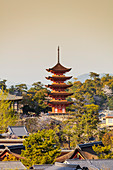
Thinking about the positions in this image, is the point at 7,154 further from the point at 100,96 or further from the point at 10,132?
the point at 100,96

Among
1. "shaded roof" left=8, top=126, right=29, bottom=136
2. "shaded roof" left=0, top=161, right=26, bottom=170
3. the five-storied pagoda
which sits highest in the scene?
the five-storied pagoda

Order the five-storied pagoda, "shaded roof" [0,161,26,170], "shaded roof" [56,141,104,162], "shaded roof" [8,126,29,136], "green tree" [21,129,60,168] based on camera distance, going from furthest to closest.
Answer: the five-storied pagoda
"shaded roof" [8,126,29,136]
"shaded roof" [56,141,104,162]
"green tree" [21,129,60,168]
"shaded roof" [0,161,26,170]

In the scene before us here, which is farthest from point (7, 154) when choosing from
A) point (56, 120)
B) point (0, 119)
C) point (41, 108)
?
point (41, 108)

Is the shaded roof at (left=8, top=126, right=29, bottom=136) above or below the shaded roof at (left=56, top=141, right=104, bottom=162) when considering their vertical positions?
above

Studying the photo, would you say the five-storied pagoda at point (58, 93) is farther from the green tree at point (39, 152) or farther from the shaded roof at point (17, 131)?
the green tree at point (39, 152)

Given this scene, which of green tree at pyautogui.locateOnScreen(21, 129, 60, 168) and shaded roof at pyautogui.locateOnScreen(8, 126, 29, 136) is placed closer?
green tree at pyautogui.locateOnScreen(21, 129, 60, 168)

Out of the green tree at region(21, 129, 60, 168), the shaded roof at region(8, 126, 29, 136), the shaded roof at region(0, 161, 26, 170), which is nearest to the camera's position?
the shaded roof at region(0, 161, 26, 170)

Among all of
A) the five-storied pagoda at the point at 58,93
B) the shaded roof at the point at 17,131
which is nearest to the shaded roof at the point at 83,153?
the shaded roof at the point at 17,131

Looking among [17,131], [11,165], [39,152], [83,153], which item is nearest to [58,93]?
[17,131]

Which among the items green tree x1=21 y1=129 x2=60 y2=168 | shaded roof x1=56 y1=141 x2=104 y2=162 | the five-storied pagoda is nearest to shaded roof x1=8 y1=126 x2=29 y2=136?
shaded roof x1=56 y1=141 x2=104 y2=162

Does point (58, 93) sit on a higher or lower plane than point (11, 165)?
higher

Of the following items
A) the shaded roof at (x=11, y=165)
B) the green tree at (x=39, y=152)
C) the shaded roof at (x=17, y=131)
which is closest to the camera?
the shaded roof at (x=11, y=165)

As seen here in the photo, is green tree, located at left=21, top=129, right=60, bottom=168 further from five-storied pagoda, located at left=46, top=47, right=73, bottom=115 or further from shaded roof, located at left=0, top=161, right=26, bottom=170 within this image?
five-storied pagoda, located at left=46, top=47, right=73, bottom=115

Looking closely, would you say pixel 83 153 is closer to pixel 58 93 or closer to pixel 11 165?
pixel 11 165
